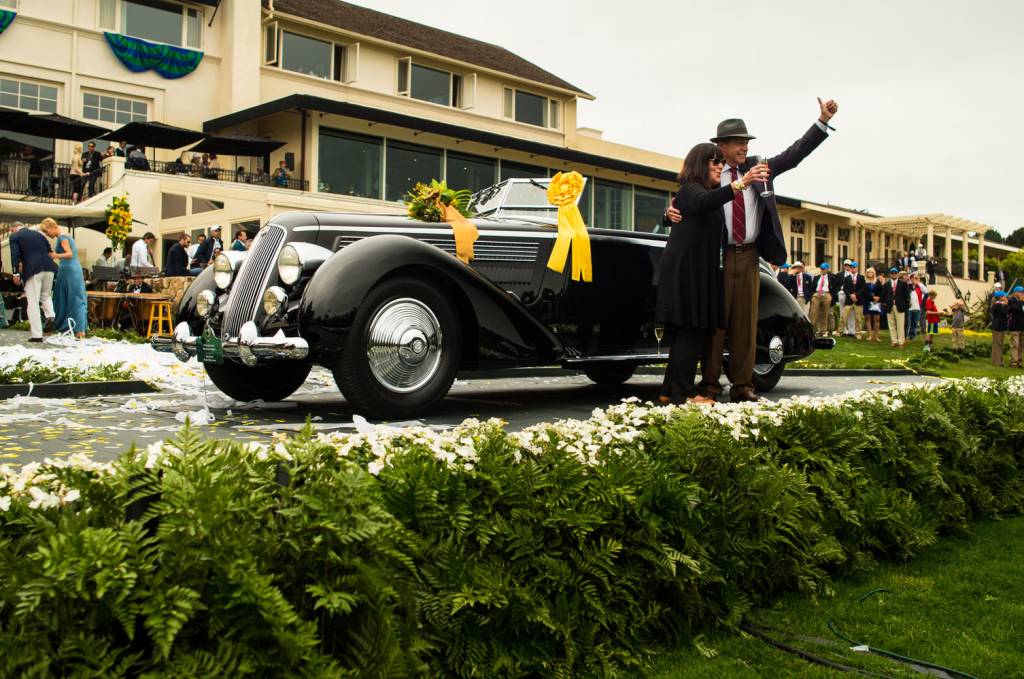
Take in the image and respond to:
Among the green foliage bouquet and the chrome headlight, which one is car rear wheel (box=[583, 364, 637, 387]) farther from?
the chrome headlight

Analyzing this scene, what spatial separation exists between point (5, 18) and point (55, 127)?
456cm

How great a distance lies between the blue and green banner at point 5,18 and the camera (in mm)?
24297

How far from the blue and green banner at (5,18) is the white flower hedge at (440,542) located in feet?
87.0

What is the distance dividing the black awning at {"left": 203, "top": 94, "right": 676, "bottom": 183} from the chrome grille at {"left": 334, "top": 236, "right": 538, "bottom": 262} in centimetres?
1945

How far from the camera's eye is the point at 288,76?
3025 cm

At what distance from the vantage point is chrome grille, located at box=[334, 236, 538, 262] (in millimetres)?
6309

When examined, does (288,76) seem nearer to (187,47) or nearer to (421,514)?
(187,47)

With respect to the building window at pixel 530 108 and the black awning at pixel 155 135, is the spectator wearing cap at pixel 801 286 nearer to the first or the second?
the black awning at pixel 155 135

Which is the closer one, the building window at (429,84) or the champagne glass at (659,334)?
the champagne glass at (659,334)

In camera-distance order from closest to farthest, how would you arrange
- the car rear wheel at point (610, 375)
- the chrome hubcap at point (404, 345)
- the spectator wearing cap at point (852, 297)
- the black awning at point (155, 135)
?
1. the chrome hubcap at point (404, 345)
2. the car rear wheel at point (610, 375)
3. the spectator wearing cap at point (852, 297)
4. the black awning at point (155, 135)

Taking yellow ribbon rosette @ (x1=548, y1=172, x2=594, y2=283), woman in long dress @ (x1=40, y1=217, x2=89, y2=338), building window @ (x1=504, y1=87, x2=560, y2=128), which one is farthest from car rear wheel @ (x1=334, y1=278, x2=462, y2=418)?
building window @ (x1=504, y1=87, x2=560, y2=128)

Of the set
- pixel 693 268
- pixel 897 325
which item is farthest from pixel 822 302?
pixel 693 268

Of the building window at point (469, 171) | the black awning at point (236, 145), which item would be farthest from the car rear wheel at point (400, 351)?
the building window at point (469, 171)

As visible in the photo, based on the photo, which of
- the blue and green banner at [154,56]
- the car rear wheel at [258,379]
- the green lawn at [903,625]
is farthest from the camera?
the blue and green banner at [154,56]
